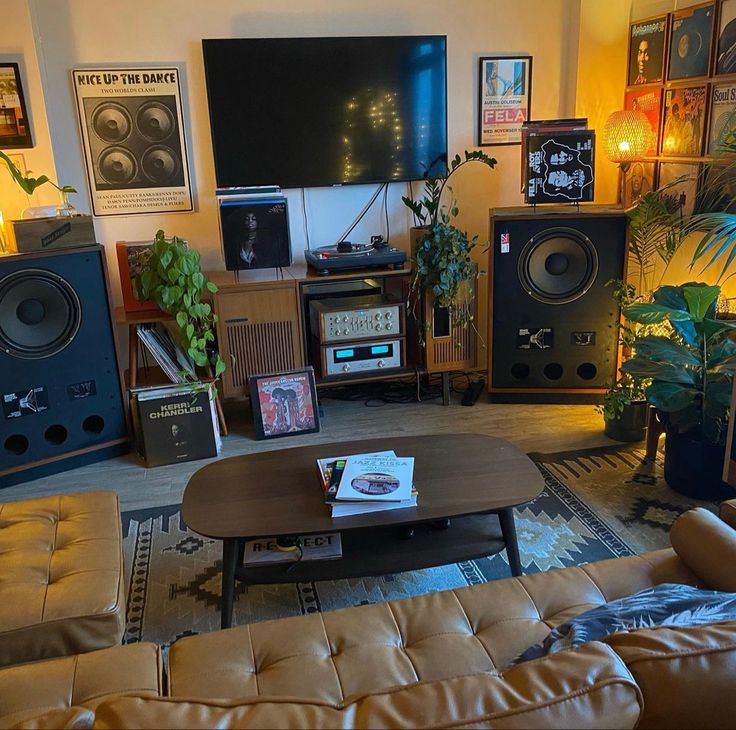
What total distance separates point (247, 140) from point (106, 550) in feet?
7.34

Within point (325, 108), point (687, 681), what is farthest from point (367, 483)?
point (325, 108)

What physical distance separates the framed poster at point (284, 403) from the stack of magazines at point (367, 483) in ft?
4.03

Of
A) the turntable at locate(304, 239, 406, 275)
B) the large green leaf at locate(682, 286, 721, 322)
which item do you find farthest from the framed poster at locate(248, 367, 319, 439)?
the large green leaf at locate(682, 286, 721, 322)

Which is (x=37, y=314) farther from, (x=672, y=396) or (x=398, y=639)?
(x=672, y=396)

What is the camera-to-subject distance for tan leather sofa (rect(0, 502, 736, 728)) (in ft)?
2.60

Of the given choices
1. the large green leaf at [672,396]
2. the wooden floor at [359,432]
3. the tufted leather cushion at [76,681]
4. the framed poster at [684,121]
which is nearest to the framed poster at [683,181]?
the framed poster at [684,121]

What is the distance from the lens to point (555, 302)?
3.45 metres

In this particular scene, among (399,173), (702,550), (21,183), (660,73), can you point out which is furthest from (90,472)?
(660,73)

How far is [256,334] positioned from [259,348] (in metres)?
0.07

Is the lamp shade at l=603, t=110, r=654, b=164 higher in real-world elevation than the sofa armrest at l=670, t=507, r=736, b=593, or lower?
higher

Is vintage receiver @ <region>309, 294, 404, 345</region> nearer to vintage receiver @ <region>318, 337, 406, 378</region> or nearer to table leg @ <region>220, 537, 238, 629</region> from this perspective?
vintage receiver @ <region>318, 337, 406, 378</region>

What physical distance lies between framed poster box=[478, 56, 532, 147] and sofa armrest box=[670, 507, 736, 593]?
2.65 m

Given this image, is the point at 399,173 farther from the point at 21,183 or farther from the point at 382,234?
the point at 21,183

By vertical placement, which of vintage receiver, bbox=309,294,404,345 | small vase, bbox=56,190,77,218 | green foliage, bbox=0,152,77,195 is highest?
green foliage, bbox=0,152,77,195
